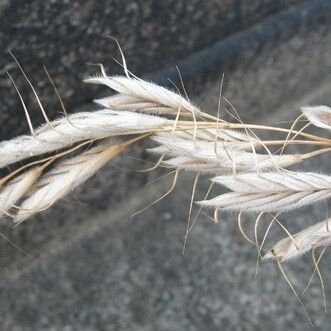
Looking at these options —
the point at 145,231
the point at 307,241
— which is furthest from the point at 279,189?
the point at 145,231

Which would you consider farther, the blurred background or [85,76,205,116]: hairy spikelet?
the blurred background

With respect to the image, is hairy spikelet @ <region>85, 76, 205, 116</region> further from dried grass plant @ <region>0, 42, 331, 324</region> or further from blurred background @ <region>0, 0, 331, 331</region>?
blurred background @ <region>0, 0, 331, 331</region>

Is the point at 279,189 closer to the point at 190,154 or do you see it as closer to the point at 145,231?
the point at 190,154

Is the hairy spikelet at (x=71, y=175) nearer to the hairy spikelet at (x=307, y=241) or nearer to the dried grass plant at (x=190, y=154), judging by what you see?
the dried grass plant at (x=190, y=154)

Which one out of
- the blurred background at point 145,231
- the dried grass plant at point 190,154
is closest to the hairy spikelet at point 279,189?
the dried grass plant at point 190,154

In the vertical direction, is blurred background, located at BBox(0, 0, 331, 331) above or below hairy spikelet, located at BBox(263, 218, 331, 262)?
below

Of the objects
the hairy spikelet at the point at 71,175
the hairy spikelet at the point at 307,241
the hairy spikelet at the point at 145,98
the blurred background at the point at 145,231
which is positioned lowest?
the blurred background at the point at 145,231

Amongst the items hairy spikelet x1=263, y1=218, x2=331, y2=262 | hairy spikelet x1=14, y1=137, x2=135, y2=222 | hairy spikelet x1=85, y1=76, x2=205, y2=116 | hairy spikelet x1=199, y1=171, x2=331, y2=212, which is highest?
hairy spikelet x1=85, y1=76, x2=205, y2=116

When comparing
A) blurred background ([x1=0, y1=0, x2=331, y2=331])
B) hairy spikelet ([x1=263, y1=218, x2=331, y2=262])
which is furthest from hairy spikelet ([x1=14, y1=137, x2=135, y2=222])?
blurred background ([x1=0, y1=0, x2=331, y2=331])

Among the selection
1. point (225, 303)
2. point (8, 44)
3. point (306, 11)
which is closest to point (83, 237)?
point (225, 303)
